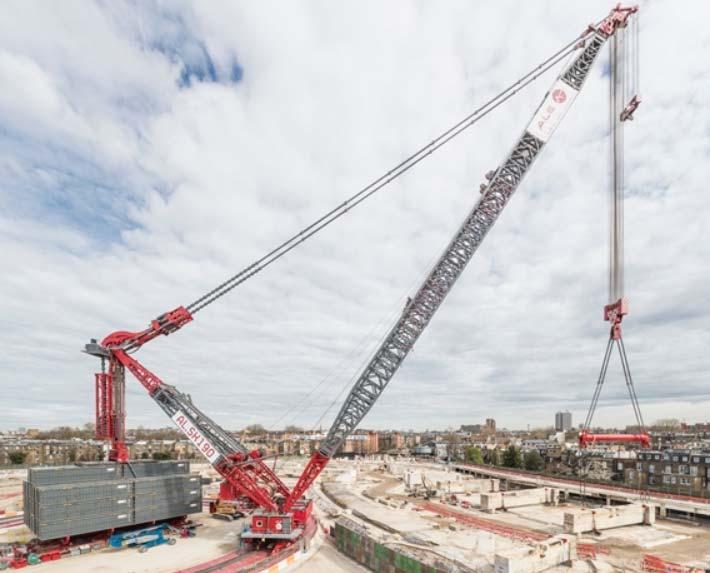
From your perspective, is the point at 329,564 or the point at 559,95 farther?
the point at 559,95

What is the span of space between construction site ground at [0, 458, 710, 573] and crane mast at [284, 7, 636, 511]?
29.6 feet

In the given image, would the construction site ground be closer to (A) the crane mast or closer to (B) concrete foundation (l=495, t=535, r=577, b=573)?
(B) concrete foundation (l=495, t=535, r=577, b=573)

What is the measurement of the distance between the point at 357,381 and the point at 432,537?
16533mm

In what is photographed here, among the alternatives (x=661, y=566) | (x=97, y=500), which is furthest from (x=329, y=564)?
(x=661, y=566)

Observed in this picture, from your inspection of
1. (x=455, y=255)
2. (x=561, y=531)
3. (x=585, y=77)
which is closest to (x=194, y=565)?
(x=455, y=255)

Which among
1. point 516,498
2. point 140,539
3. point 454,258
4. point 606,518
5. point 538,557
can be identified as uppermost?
point 454,258

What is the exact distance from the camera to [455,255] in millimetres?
37531

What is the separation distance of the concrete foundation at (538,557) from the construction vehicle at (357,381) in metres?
14.3

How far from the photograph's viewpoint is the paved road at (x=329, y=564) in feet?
105

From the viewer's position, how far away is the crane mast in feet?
119

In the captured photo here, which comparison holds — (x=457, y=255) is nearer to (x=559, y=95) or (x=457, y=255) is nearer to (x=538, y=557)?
(x=559, y=95)

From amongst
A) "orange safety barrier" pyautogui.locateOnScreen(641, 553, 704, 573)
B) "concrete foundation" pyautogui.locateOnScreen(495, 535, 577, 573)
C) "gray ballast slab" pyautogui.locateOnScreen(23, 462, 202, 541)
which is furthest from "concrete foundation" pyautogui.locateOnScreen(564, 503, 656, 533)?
"gray ballast slab" pyautogui.locateOnScreen(23, 462, 202, 541)

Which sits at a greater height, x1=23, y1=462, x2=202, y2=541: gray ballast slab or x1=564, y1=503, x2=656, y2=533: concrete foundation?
x1=23, y1=462, x2=202, y2=541: gray ballast slab

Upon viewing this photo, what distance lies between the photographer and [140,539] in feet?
126
